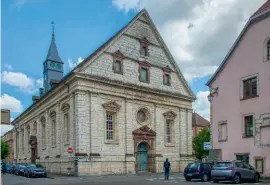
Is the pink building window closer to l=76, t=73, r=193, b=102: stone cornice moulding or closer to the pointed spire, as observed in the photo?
l=76, t=73, r=193, b=102: stone cornice moulding

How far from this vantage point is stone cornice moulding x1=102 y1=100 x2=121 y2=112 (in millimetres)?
34056

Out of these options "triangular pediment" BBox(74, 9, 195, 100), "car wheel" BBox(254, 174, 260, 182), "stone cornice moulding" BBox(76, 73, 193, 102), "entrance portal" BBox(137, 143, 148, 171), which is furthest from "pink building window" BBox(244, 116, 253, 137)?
"triangular pediment" BBox(74, 9, 195, 100)

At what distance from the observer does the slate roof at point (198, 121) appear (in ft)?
269

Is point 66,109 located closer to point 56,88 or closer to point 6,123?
point 56,88

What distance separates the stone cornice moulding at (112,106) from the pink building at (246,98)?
32.1 ft

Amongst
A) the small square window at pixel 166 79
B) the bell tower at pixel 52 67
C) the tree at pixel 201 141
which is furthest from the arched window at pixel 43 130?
the tree at pixel 201 141

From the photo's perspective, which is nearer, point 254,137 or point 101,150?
point 254,137

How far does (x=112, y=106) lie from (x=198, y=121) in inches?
2044

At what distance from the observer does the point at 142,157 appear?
3722cm

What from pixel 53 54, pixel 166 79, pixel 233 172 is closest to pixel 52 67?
pixel 53 54

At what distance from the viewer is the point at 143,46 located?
38938 millimetres

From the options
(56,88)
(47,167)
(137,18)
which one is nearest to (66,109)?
(56,88)

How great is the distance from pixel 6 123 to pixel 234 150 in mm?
22842

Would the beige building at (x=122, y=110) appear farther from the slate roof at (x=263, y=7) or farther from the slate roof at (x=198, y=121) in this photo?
the slate roof at (x=198, y=121)
